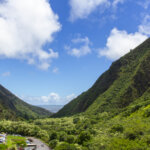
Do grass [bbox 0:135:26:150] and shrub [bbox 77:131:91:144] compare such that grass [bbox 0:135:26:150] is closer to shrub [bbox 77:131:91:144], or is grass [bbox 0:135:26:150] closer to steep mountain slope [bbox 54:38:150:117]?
shrub [bbox 77:131:91:144]

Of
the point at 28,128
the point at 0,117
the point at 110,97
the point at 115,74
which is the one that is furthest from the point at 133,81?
the point at 0,117

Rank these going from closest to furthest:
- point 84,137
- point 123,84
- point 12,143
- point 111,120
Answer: point 84,137
point 12,143
point 111,120
point 123,84

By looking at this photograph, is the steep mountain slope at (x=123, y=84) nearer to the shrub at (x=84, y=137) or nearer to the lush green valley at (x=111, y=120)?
the lush green valley at (x=111, y=120)

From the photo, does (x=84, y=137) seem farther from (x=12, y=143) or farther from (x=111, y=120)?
(x=12, y=143)

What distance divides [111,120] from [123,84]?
2582 inches

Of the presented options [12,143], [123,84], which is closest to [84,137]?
[12,143]

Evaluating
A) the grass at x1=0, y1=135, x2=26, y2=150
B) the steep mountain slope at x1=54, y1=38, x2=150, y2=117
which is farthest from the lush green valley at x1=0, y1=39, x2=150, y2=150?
the grass at x1=0, y1=135, x2=26, y2=150

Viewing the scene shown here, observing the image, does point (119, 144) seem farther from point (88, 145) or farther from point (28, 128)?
point (28, 128)

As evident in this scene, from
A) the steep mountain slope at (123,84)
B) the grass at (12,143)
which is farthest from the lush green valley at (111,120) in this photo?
the grass at (12,143)

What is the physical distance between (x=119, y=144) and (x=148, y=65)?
340 feet

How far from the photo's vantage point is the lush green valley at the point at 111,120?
39.0 meters

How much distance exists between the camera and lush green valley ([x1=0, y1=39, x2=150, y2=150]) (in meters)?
39.0

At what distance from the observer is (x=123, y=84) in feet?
448

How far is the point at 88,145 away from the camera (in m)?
45.3
